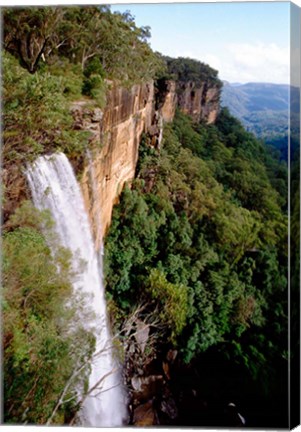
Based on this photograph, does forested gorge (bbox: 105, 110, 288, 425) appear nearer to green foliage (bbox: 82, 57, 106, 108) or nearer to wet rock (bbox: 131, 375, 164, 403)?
wet rock (bbox: 131, 375, 164, 403)

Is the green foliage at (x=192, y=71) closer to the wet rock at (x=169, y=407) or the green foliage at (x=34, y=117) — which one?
the green foliage at (x=34, y=117)

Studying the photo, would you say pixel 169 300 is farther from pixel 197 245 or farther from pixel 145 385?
pixel 145 385

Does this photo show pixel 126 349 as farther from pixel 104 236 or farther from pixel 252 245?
pixel 252 245

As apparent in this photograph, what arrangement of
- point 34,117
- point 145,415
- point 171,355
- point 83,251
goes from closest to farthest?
point 34,117 → point 145,415 → point 83,251 → point 171,355

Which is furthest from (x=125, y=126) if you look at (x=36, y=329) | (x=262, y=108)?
(x=36, y=329)

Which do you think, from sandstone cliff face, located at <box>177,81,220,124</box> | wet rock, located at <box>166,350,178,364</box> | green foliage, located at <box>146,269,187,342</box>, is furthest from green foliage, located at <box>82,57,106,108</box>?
wet rock, located at <box>166,350,178,364</box>

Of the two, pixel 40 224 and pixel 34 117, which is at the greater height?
pixel 34 117

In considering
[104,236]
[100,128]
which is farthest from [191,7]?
[104,236]
